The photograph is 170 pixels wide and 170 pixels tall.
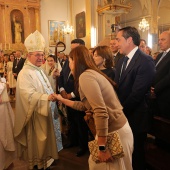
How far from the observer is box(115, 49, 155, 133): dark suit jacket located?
2.10 m

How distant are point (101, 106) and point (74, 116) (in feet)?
7.01

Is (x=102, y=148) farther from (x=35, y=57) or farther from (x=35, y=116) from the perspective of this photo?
(x=35, y=57)

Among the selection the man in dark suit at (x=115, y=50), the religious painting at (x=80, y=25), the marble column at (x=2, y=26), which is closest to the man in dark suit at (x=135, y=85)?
the man in dark suit at (x=115, y=50)

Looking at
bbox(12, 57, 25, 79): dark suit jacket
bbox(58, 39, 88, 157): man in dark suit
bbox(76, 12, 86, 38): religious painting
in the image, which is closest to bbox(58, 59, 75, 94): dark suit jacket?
bbox(58, 39, 88, 157): man in dark suit

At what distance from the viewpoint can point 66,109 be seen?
3938 mm

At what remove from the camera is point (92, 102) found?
1.49m

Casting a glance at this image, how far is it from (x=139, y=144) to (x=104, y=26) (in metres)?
9.12

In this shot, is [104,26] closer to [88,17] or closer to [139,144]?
[88,17]

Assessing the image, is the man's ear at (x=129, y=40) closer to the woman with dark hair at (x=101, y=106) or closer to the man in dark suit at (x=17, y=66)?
the woman with dark hair at (x=101, y=106)

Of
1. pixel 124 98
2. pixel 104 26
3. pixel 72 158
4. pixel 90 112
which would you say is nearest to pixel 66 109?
pixel 72 158

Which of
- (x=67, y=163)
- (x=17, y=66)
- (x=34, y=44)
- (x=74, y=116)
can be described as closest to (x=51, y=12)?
(x=17, y=66)

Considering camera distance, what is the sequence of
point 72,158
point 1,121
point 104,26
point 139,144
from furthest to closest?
point 104,26 → point 72,158 → point 1,121 → point 139,144

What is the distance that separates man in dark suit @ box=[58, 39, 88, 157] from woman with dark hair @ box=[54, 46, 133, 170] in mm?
1487

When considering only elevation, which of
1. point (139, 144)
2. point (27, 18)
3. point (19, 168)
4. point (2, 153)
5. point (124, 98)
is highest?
point (27, 18)
